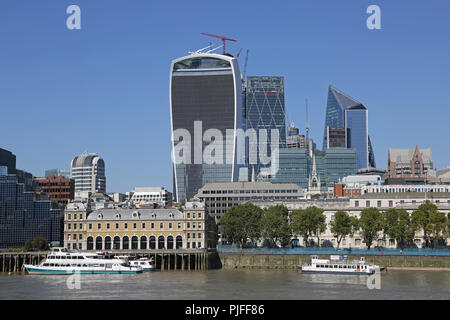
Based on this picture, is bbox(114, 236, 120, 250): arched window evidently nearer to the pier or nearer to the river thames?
the pier

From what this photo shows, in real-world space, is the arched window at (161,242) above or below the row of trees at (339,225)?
below

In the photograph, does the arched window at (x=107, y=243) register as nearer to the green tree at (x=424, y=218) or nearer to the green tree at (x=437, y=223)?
the green tree at (x=424, y=218)

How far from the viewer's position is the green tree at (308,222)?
18575 centimetres

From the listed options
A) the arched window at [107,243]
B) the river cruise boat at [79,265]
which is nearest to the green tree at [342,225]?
the river cruise boat at [79,265]

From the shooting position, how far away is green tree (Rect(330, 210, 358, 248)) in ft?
600

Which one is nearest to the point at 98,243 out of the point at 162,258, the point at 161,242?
the point at 161,242

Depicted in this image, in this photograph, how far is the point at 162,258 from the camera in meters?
171

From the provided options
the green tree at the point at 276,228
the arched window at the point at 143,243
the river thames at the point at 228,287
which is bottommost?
the river thames at the point at 228,287

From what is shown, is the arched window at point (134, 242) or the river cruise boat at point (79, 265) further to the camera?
the arched window at point (134, 242)

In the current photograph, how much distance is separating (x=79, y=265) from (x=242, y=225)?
50164 mm

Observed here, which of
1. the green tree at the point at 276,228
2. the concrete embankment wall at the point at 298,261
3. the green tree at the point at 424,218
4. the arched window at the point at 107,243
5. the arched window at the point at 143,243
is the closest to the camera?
the concrete embankment wall at the point at 298,261

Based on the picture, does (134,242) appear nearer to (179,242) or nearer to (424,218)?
(179,242)
